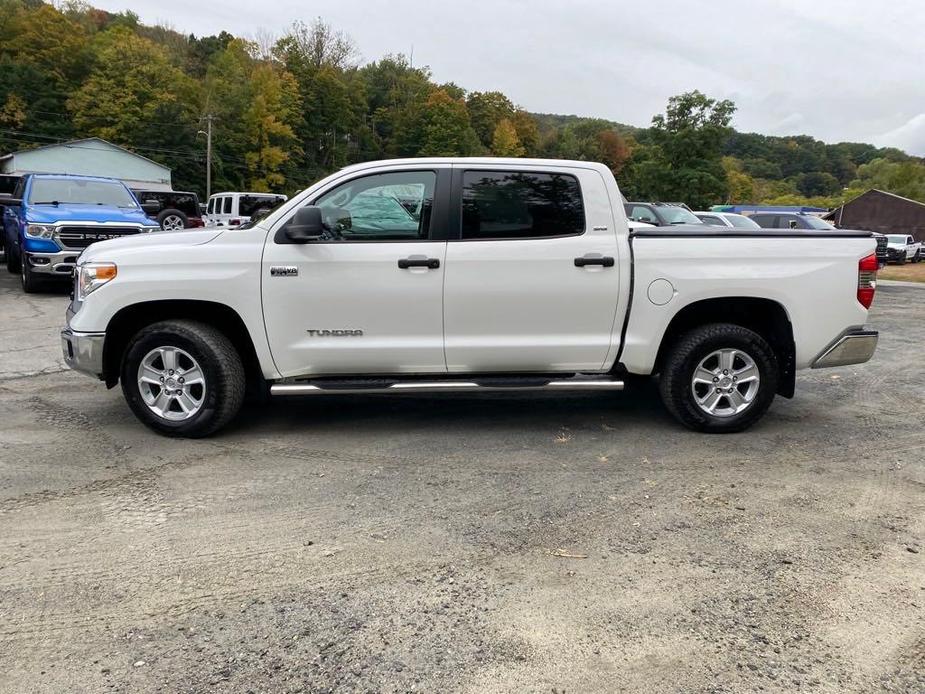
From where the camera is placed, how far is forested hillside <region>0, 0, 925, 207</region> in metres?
56.8

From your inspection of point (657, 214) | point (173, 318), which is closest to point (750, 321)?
point (173, 318)

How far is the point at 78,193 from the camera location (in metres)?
12.0

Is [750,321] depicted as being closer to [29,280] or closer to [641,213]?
[29,280]

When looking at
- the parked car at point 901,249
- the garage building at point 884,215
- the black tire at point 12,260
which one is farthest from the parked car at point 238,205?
the garage building at point 884,215

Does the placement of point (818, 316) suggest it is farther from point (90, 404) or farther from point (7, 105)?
point (7, 105)

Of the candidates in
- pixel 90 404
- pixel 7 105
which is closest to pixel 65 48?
pixel 7 105

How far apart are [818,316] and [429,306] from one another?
9.18 ft

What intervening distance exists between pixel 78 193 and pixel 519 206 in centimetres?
1022

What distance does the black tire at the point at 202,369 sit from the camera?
15.4 ft

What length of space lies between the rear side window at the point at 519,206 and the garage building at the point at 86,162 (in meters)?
43.2

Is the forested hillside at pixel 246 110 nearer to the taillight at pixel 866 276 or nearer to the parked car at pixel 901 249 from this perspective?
the parked car at pixel 901 249

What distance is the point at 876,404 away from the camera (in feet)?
20.2

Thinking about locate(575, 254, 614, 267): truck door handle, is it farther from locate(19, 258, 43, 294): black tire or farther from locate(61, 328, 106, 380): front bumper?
locate(19, 258, 43, 294): black tire

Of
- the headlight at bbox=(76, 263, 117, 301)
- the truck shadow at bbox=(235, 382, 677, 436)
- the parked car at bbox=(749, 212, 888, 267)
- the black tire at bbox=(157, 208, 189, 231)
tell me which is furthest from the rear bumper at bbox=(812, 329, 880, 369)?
the black tire at bbox=(157, 208, 189, 231)
